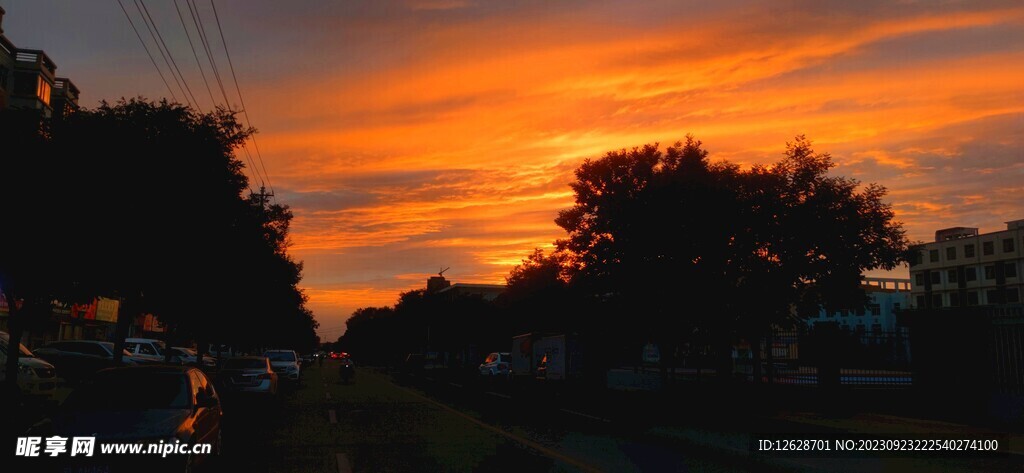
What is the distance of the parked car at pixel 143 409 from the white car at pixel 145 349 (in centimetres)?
2837

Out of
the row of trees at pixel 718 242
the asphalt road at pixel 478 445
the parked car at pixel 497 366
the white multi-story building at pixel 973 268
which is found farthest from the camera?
the white multi-story building at pixel 973 268

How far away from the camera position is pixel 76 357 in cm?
3216

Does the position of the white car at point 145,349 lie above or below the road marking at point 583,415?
above

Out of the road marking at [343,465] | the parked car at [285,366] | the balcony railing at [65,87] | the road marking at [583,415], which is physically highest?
the balcony railing at [65,87]

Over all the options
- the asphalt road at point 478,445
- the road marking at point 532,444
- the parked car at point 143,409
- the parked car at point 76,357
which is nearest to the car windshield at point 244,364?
the asphalt road at point 478,445

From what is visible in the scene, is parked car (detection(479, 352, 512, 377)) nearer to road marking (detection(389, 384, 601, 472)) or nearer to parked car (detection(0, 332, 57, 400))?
road marking (detection(389, 384, 601, 472))

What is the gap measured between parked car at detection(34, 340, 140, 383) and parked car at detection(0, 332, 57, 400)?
10.4 m

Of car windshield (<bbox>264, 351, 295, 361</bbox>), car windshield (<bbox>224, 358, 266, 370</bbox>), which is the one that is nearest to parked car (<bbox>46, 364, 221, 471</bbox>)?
car windshield (<bbox>224, 358, 266, 370</bbox>)

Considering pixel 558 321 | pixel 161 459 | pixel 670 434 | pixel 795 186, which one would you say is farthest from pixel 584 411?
pixel 558 321

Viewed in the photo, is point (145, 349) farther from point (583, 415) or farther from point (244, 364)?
point (583, 415)

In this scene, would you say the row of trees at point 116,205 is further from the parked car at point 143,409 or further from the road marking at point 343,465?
the road marking at point 343,465

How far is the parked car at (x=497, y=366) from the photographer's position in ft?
197

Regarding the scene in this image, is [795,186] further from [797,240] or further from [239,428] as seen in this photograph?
[239,428]

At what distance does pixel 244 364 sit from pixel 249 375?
1.06 metres
